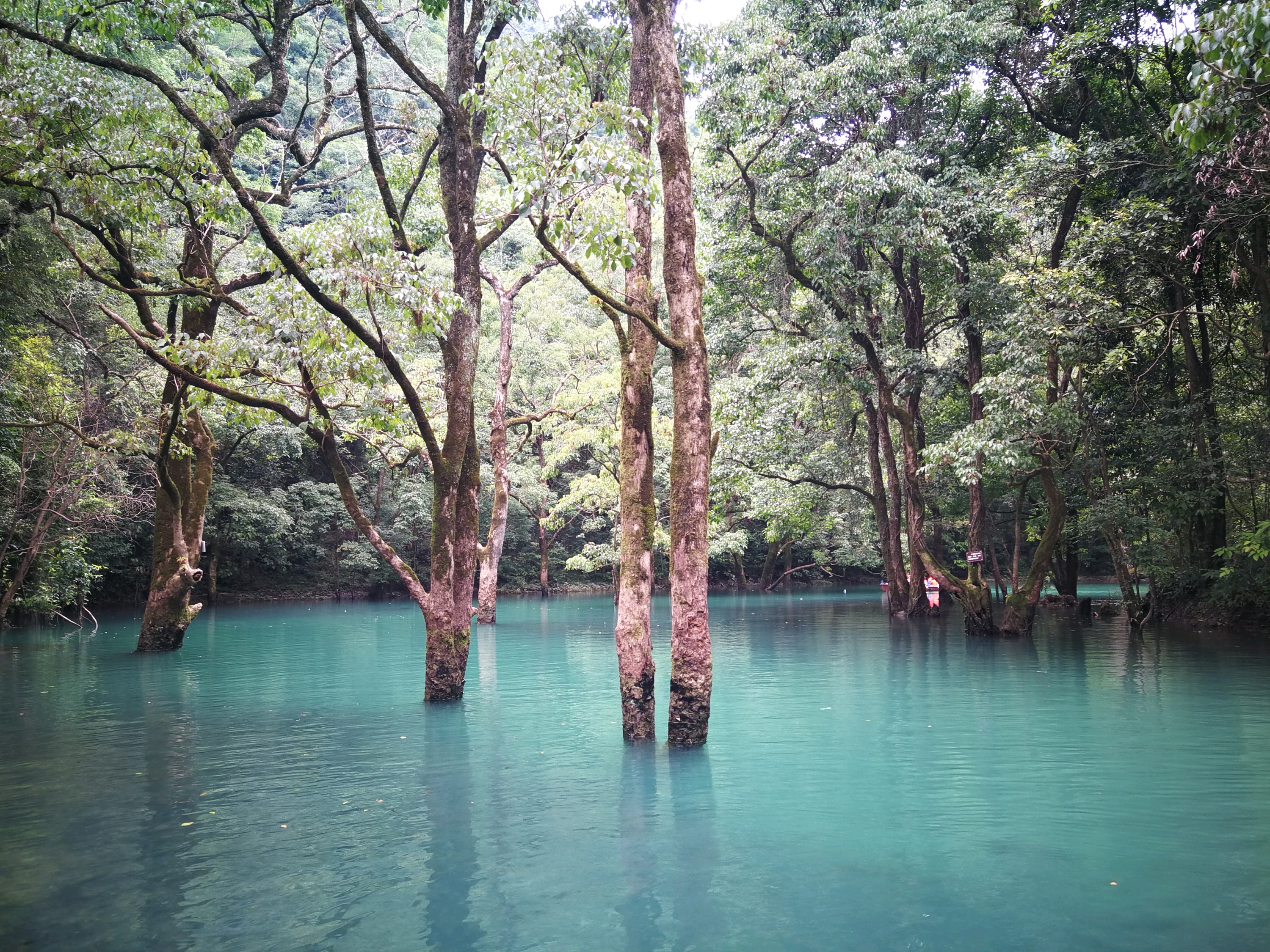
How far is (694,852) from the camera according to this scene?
5668 millimetres

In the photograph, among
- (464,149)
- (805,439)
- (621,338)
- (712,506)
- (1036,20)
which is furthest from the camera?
(712,506)

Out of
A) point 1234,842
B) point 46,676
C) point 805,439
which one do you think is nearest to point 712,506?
point 805,439

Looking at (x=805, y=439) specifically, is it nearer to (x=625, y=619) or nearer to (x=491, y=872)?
(x=625, y=619)

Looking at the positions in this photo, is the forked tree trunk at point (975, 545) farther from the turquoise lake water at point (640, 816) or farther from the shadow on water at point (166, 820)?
the shadow on water at point (166, 820)

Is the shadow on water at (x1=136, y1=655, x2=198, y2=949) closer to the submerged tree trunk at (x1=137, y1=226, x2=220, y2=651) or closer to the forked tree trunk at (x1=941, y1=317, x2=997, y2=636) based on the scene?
the submerged tree trunk at (x1=137, y1=226, x2=220, y2=651)

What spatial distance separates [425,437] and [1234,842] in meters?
7.95

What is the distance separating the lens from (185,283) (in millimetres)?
12570

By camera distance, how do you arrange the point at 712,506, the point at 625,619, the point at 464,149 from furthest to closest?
the point at 712,506, the point at 464,149, the point at 625,619

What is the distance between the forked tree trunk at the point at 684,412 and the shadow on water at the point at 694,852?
1.47 feet

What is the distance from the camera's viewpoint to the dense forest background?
32.3ft

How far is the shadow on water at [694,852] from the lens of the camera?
14.6 ft

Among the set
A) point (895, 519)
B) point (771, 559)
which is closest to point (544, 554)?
point (771, 559)

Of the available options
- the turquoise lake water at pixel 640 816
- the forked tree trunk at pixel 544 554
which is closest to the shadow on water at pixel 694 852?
the turquoise lake water at pixel 640 816

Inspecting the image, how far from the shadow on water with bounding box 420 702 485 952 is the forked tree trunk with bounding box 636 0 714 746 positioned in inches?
80.8
